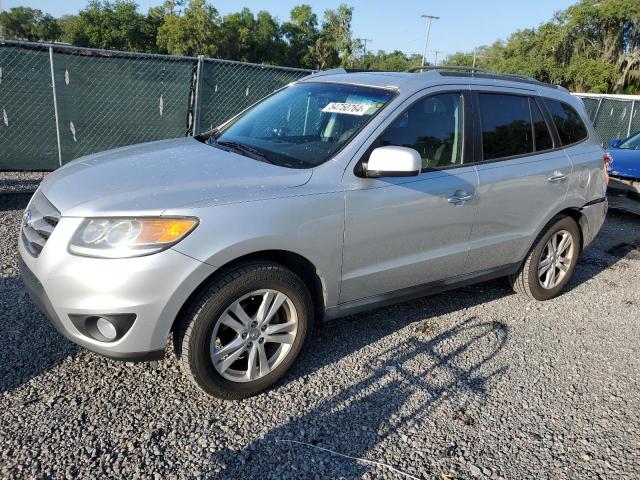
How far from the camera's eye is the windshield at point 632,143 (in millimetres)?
8546

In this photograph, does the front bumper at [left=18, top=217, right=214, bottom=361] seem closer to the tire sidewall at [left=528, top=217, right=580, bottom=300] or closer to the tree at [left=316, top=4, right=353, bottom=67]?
the tire sidewall at [left=528, top=217, right=580, bottom=300]

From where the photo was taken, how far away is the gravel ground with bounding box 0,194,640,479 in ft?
8.16

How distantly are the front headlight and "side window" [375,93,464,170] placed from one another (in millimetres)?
1405

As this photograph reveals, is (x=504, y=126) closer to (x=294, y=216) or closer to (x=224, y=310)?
(x=294, y=216)

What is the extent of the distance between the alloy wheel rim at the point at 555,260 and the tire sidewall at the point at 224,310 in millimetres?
2481

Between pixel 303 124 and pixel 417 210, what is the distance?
98 centimetres

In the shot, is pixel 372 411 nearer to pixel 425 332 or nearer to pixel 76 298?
pixel 425 332

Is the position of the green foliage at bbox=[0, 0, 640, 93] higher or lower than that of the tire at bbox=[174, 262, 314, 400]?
higher

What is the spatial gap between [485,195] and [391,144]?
88 cm

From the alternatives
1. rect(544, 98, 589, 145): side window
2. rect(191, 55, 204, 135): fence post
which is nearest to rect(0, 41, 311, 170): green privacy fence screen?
rect(191, 55, 204, 135): fence post

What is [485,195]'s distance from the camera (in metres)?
3.68

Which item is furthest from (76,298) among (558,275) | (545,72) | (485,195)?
(545,72)

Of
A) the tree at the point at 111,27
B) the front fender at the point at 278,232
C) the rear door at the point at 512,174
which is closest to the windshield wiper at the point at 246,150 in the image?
the front fender at the point at 278,232

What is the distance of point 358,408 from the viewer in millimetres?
2926
